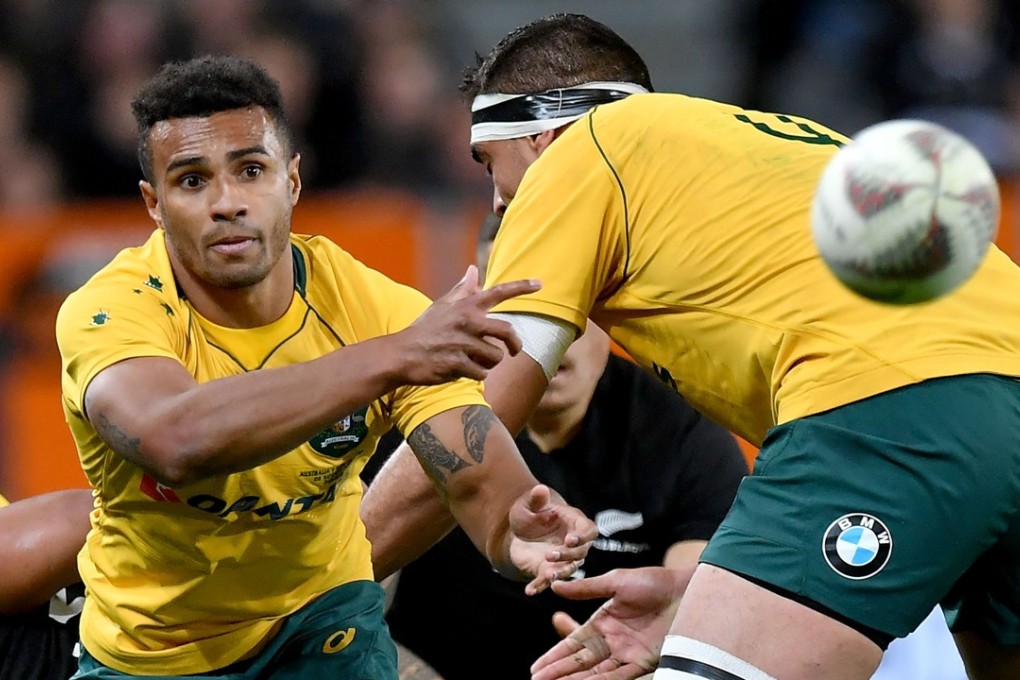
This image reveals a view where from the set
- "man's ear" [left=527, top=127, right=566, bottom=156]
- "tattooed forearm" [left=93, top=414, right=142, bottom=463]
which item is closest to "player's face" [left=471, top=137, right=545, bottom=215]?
"man's ear" [left=527, top=127, right=566, bottom=156]

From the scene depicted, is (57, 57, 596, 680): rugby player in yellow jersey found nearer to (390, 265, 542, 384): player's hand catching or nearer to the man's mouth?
the man's mouth

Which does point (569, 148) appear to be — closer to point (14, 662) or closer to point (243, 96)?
point (243, 96)

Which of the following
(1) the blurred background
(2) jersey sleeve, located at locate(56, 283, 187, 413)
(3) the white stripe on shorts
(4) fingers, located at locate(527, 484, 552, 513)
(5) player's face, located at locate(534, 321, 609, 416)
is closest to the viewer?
(3) the white stripe on shorts

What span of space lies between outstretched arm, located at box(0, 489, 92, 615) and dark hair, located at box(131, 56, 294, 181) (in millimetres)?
917

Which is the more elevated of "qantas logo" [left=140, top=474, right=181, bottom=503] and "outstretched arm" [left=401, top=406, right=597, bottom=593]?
"qantas logo" [left=140, top=474, right=181, bottom=503]

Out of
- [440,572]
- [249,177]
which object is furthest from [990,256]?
[440,572]

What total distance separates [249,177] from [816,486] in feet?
5.41

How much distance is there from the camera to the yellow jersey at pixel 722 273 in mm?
3279

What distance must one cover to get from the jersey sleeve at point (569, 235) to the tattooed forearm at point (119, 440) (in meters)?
0.83

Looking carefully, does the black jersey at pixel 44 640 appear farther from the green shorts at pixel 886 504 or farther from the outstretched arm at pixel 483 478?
the green shorts at pixel 886 504

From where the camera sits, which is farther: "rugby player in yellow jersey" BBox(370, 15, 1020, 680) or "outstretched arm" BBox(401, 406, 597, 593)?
"outstretched arm" BBox(401, 406, 597, 593)

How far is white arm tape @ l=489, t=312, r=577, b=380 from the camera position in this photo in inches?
142

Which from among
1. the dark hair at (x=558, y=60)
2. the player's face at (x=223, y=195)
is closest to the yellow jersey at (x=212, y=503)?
the player's face at (x=223, y=195)

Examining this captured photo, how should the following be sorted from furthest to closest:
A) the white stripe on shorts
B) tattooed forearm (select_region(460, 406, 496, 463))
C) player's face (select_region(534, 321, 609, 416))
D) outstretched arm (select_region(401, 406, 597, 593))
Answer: player's face (select_region(534, 321, 609, 416)) → tattooed forearm (select_region(460, 406, 496, 463)) → outstretched arm (select_region(401, 406, 597, 593)) → the white stripe on shorts
